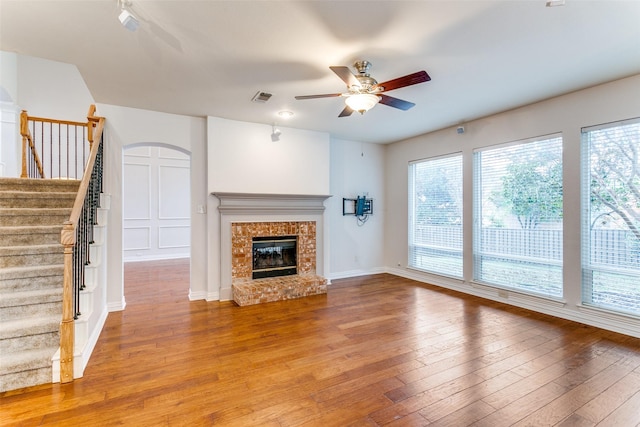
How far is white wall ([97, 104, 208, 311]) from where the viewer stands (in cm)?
398

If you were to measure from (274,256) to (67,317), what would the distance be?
303 cm

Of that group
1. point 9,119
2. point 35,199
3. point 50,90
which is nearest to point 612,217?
point 35,199

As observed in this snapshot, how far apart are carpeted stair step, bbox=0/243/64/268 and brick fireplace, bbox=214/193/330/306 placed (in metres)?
1.96

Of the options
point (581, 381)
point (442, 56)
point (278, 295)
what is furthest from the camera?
point (278, 295)

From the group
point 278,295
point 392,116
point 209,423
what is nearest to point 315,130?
point 392,116

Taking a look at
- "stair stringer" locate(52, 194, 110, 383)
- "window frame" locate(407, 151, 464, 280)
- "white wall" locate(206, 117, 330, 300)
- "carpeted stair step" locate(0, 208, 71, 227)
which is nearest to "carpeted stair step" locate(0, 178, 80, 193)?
"stair stringer" locate(52, 194, 110, 383)

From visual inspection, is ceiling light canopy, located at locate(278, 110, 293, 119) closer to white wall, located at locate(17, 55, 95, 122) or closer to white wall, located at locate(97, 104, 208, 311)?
white wall, located at locate(97, 104, 208, 311)

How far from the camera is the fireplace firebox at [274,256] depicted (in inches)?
193

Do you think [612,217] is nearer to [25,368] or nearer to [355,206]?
[355,206]

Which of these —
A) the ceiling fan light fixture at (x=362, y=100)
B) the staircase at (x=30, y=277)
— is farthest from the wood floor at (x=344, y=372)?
the ceiling fan light fixture at (x=362, y=100)

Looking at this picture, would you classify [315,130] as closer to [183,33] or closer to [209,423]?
[183,33]

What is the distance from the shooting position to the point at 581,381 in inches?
90.9

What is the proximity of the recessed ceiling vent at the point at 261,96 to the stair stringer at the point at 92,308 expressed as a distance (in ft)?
7.47

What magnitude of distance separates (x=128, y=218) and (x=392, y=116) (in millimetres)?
7146
